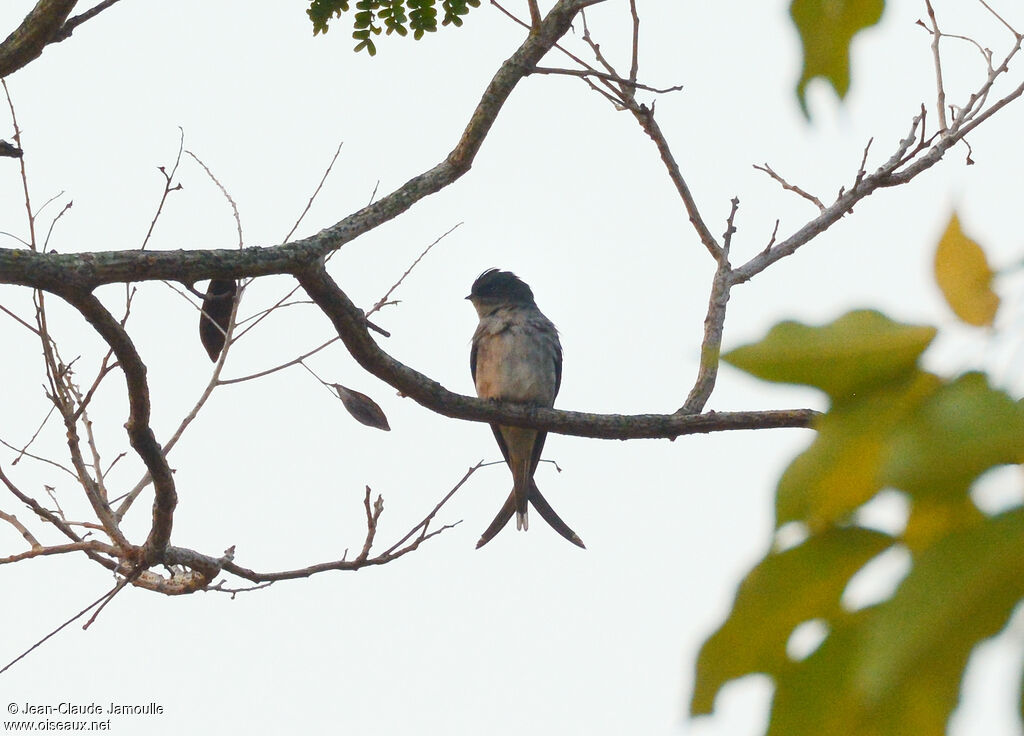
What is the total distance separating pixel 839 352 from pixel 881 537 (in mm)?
154

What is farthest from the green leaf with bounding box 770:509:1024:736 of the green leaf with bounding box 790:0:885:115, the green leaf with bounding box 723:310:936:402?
the green leaf with bounding box 790:0:885:115

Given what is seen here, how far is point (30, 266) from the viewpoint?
136 inches

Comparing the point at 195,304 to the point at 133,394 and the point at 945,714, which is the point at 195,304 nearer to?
the point at 133,394

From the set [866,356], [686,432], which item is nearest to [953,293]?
[866,356]

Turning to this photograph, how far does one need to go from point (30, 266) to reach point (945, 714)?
3.30 meters

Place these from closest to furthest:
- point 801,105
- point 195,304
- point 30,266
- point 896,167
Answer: point 801,105 < point 30,266 < point 195,304 < point 896,167

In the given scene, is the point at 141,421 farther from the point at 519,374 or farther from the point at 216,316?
the point at 519,374

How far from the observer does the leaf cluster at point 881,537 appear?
738 mm

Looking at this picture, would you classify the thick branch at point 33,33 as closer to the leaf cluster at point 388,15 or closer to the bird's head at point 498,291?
the leaf cluster at point 388,15

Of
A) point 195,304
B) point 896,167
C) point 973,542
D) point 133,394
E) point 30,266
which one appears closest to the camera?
point 973,542

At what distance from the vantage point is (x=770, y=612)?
2.99ft

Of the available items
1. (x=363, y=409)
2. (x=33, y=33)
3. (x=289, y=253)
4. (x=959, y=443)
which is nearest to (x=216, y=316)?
(x=363, y=409)

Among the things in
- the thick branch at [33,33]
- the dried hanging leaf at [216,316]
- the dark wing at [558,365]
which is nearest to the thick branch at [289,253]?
the dried hanging leaf at [216,316]

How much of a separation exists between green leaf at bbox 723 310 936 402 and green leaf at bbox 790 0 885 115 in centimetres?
20
